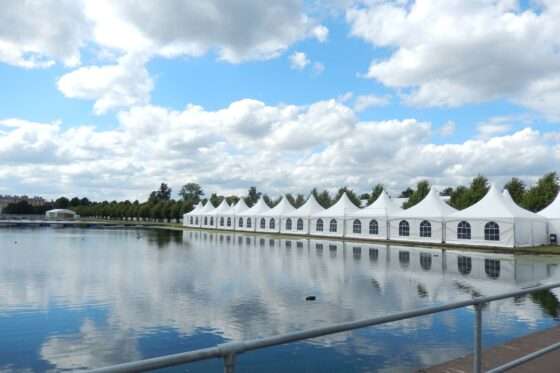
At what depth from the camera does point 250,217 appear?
178ft

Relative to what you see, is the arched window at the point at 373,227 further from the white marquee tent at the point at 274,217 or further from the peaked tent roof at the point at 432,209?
the white marquee tent at the point at 274,217

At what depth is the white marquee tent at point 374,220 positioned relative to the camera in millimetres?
37969

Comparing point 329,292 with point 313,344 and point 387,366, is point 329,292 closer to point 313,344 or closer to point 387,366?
point 313,344

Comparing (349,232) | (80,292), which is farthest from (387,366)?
(349,232)

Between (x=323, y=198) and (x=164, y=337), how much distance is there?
8467 centimetres

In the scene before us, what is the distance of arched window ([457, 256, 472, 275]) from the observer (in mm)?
18719

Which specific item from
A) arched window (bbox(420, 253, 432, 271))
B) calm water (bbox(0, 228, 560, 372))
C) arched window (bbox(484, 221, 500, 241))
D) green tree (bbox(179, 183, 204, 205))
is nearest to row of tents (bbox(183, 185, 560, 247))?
arched window (bbox(484, 221, 500, 241))

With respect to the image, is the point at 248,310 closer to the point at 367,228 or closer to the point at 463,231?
the point at 463,231

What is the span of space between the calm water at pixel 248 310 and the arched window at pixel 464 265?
81 mm

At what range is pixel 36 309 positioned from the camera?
11.1 metres

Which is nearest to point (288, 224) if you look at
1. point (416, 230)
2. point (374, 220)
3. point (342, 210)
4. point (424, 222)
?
point (342, 210)

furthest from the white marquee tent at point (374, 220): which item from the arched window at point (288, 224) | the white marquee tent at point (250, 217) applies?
the white marquee tent at point (250, 217)

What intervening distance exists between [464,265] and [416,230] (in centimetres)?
1443

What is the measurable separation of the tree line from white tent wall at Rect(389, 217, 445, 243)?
20.5m
